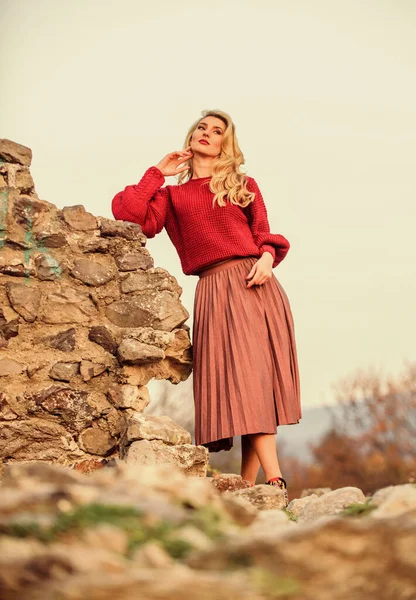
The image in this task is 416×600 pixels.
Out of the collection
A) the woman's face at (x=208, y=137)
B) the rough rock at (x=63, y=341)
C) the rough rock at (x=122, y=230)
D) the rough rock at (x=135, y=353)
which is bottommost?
the rough rock at (x=135, y=353)

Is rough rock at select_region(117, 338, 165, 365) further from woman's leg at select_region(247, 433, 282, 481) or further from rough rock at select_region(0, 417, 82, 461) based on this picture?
woman's leg at select_region(247, 433, 282, 481)

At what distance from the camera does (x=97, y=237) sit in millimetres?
4082

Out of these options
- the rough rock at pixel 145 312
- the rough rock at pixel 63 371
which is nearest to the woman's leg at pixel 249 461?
the rough rock at pixel 145 312

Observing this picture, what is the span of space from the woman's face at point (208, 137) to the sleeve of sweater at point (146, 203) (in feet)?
1.00

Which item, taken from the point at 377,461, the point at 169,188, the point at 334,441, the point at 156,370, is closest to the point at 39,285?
the point at 156,370

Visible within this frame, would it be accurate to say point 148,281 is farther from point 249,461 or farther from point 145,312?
point 249,461

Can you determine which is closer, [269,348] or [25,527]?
[25,527]

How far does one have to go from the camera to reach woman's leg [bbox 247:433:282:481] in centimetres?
403

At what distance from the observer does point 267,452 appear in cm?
407

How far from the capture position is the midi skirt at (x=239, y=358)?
4.06 metres

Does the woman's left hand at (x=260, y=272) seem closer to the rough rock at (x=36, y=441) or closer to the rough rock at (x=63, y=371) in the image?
the rough rock at (x=63, y=371)

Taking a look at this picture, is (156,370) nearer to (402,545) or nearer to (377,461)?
(402,545)

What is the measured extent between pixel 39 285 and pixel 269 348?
4.18 ft

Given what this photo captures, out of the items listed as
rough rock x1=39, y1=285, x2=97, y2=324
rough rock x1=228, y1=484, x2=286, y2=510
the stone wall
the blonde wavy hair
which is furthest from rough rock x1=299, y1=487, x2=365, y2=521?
the blonde wavy hair
